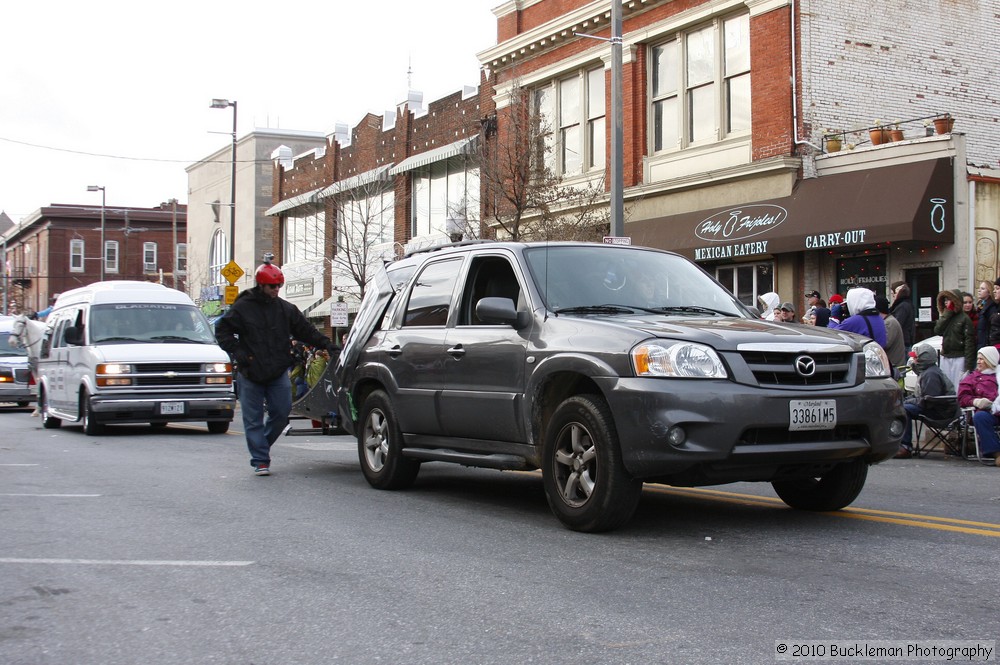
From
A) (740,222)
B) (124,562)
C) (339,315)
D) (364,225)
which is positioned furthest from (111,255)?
(124,562)

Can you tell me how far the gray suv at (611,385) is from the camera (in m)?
6.12

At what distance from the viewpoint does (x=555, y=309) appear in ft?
23.6

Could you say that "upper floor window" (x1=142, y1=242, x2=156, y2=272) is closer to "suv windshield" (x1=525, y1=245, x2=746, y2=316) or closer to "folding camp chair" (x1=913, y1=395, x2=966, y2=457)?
"folding camp chair" (x1=913, y1=395, x2=966, y2=457)

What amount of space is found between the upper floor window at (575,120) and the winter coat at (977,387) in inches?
605

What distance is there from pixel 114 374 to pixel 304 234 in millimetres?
27472

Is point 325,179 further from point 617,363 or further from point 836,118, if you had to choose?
point 617,363

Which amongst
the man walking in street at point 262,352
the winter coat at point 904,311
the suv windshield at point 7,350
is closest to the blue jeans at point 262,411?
the man walking in street at point 262,352

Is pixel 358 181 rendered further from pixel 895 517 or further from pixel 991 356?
pixel 895 517

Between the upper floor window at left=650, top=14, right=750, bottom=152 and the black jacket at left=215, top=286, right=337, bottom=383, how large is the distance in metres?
14.6

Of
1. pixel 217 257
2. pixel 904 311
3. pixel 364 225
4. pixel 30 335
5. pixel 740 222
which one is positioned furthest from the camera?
pixel 217 257

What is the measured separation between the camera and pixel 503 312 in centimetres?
706

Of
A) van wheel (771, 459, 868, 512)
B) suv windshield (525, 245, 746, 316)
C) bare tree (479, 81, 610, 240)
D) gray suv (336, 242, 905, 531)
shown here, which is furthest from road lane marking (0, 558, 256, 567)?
bare tree (479, 81, 610, 240)

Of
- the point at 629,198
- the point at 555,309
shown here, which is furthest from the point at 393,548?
the point at 629,198

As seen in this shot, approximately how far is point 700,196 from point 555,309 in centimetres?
1665
